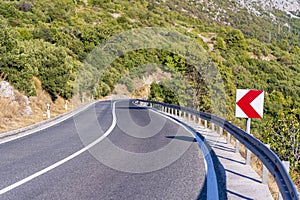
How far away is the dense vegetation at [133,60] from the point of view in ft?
103

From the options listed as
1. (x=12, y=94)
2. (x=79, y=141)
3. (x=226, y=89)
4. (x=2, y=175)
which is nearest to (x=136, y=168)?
(x=2, y=175)

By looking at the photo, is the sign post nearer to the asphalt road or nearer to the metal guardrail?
the metal guardrail

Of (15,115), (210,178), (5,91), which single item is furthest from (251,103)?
(5,91)

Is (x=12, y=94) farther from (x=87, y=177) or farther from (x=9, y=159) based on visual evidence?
(x=87, y=177)

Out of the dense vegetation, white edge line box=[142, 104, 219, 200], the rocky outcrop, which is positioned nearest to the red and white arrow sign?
white edge line box=[142, 104, 219, 200]

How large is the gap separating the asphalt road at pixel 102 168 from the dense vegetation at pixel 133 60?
13.4 meters

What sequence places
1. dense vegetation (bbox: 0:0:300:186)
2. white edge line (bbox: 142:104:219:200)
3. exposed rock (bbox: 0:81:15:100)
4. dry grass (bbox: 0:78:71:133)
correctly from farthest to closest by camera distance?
dense vegetation (bbox: 0:0:300:186)
exposed rock (bbox: 0:81:15:100)
dry grass (bbox: 0:78:71:133)
white edge line (bbox: 142:104:219:200)

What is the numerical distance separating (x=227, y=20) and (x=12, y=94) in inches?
A: 6784

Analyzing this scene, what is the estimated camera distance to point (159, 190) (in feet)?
22.7

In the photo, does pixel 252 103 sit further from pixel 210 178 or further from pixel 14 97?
pixel 14 97

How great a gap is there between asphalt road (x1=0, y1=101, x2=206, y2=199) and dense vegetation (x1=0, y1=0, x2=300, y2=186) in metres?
13.4

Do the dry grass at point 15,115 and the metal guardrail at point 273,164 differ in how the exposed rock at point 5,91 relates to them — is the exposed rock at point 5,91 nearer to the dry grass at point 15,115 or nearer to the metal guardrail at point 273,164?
the dry grass at point 15,115

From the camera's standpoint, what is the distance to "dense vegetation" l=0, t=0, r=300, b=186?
31359 mm

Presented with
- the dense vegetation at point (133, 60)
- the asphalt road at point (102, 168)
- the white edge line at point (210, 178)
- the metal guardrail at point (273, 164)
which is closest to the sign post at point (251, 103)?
the metal guardrail at point (273, 164)
